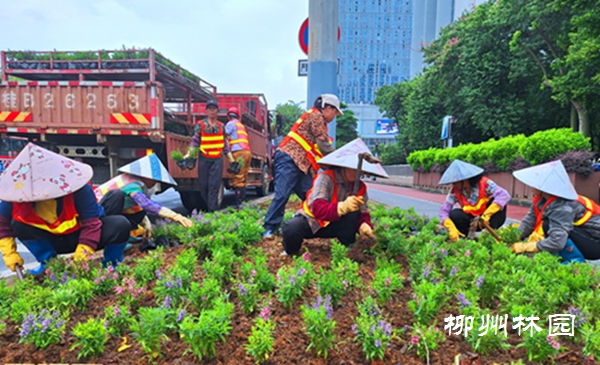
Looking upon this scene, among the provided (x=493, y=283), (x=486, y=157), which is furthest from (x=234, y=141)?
(x=486, y=157)

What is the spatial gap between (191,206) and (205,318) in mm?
6692

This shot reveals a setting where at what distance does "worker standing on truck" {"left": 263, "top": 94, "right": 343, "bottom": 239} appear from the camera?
4.44m

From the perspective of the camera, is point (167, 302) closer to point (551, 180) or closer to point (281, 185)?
point (281, 185)

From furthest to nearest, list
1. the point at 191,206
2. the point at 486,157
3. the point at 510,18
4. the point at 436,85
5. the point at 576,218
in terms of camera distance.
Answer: the point at 436,85 → the point at 510,18 → the point at 486,157 → the point at 191,206 → the point at 576,218

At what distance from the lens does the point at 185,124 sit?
29.1 ft

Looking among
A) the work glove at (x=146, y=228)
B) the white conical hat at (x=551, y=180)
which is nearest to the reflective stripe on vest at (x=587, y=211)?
the white conical hat at (x=551, y=180)

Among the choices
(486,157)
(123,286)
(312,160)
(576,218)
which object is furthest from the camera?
(486,157)

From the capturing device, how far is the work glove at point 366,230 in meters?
3.51

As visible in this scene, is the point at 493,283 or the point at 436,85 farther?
the point at 436,85

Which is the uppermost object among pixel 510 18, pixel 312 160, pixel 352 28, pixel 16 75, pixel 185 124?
pixel 352 28

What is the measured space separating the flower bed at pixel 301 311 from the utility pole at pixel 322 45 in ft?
10.6

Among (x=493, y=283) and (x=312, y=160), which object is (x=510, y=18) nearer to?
(x=312, y=160)

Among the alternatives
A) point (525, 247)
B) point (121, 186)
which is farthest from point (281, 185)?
point (525, 247)

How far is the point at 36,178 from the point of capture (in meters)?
2.71
